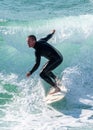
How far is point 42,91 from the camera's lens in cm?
1048

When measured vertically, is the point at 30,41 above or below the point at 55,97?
above

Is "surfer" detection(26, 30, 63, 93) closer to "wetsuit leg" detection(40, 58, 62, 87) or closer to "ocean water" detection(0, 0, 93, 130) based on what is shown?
"wetsuit leg" detection(40, 58, 62, 87)

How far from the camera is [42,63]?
1271 centimetres

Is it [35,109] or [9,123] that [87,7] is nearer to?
[35,109]

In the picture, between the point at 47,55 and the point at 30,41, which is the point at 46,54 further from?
the point at 30,41

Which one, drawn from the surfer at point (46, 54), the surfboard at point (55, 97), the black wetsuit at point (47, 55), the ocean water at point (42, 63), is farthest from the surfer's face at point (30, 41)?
the surfboard at point (55, 97)

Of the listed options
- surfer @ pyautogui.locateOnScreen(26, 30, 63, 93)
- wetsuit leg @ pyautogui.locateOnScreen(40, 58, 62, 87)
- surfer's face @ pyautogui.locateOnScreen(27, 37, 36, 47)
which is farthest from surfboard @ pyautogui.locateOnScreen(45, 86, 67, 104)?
surfer's face @ pyautogui.locateOnScreen(27, 37, 36, 47)

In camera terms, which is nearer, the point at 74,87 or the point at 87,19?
the point at 74,87

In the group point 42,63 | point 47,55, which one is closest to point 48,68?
point 47,55

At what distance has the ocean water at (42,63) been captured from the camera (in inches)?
343

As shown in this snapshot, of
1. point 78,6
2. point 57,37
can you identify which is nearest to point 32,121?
point 57,37

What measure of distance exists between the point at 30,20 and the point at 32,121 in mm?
8802

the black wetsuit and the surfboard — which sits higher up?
the black wetsuit

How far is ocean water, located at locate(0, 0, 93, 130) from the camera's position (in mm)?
8703
